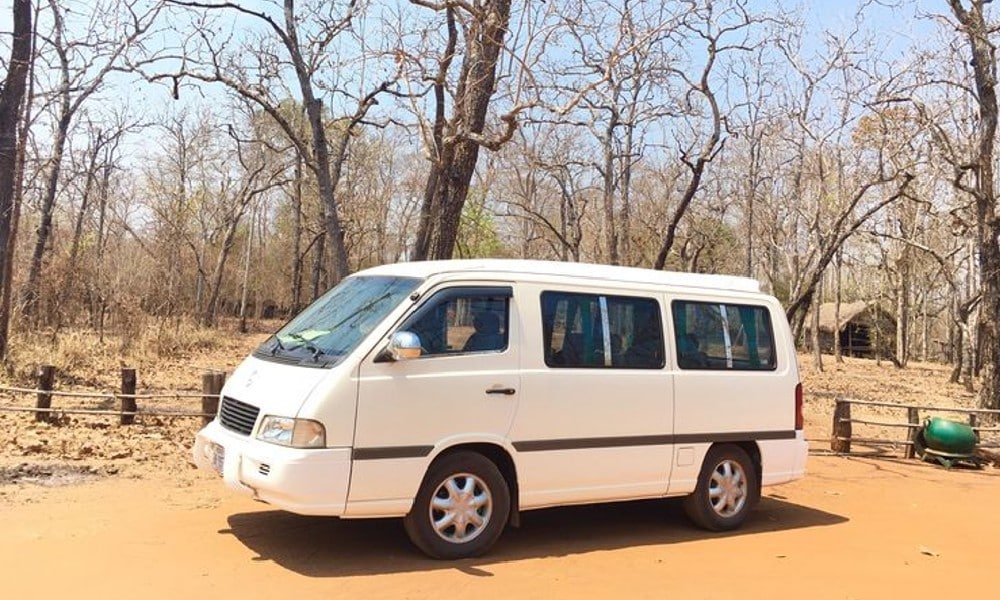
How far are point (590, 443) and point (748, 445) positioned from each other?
192 centimetres

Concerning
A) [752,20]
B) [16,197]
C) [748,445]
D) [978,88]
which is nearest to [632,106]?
[752,20]

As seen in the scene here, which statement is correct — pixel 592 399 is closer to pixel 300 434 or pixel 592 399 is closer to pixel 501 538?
pixel 501 538

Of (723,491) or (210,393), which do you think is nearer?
(723,491)

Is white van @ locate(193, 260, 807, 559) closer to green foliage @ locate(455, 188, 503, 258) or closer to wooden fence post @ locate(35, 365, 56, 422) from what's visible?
wooden fence post @ locate(35, 365, 56, 422)

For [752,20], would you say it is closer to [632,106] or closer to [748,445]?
[632,106]

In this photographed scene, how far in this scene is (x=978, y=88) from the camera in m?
15.6

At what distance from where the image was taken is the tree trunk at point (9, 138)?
14.7 m

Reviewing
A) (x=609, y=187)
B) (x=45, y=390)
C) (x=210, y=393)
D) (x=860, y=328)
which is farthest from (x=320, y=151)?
(x=860, y=328)

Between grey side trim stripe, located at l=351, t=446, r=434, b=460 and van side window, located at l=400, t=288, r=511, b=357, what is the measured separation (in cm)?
66

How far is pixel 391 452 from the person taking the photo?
220 inches

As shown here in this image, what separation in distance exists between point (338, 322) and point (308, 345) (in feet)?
1.00

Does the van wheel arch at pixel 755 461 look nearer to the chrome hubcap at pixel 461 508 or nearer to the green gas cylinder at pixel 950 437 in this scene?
the chrome hubcap at pixel 461 508

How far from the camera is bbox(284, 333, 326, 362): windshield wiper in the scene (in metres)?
5.79

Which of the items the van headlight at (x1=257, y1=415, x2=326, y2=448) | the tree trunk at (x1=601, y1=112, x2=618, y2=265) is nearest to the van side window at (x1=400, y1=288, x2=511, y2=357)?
the van headlight at (x1=257, y1=415, x2=326, y2=448)
